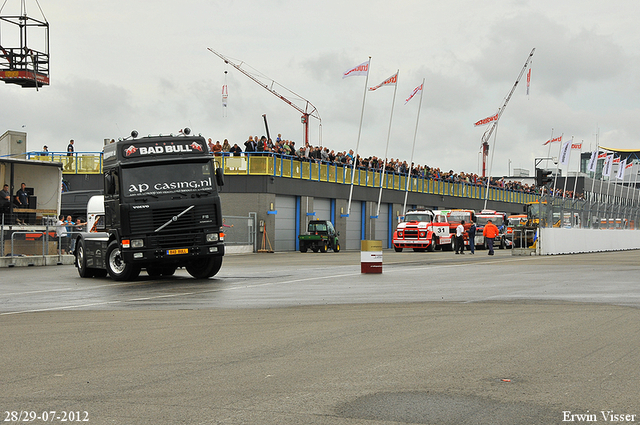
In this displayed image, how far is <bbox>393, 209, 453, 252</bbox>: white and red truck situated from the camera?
154 feet

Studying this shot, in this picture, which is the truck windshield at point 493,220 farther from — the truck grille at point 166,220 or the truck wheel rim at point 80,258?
the truck grille at point 166,220

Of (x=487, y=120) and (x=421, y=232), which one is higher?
(x=487, y=120)

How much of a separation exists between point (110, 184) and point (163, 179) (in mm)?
1417

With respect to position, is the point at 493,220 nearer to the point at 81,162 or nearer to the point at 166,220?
the point at 81,162

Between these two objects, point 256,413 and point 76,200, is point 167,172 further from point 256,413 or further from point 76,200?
point 76,200

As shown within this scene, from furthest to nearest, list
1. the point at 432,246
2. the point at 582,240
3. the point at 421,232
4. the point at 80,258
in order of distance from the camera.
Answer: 1. the point at 432,246
2. the point at 421,232
3. the point at 582,240
4. the point at 80,258

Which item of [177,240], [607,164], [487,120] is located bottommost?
[177,240]

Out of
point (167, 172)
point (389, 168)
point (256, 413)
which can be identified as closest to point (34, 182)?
point (167, 172)

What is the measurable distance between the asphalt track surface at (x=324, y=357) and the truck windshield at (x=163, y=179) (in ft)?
11.7

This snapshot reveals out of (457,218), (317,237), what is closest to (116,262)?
(317,237)

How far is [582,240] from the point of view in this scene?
4181 cm

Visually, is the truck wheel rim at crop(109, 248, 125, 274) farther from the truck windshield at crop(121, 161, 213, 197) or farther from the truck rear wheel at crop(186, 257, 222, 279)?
the truck windshield at crop(121, 161, 213, 197)

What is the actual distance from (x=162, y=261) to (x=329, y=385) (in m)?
12.9

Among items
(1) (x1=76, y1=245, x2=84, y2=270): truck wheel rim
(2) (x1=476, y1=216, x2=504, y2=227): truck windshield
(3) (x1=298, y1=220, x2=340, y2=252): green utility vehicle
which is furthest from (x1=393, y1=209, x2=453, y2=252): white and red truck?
(1) (x1=76, y1=245, x2=84, y2=270): truck wheel rim
